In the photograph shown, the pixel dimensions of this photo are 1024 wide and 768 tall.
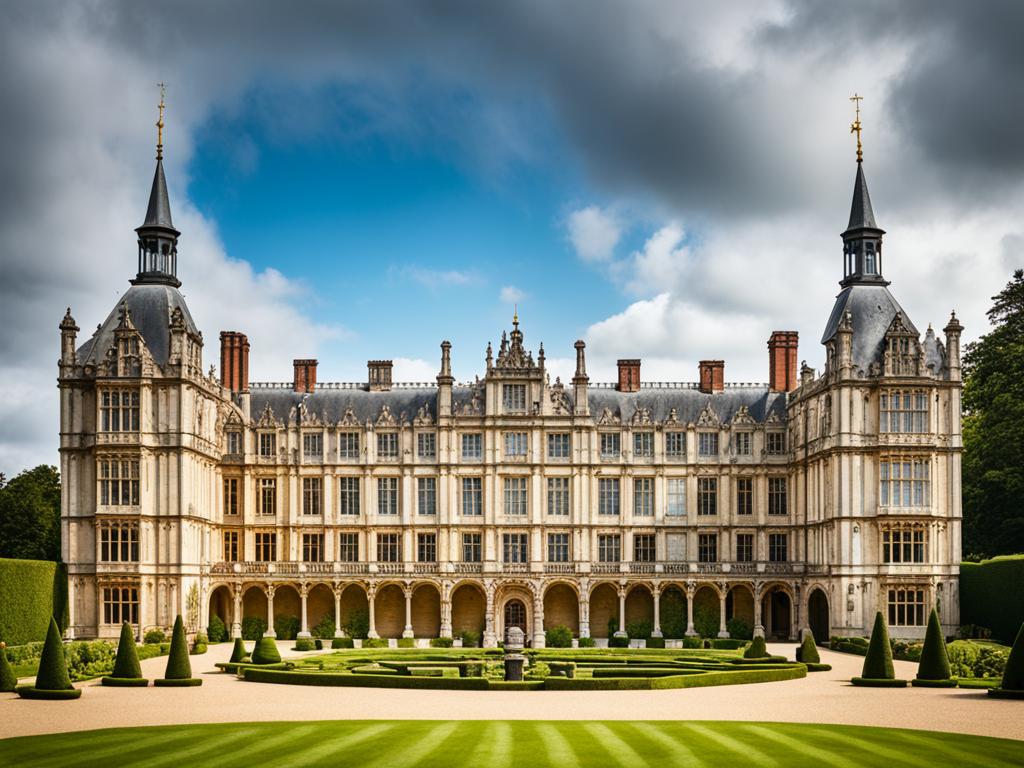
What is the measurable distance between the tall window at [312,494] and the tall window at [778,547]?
22.2m

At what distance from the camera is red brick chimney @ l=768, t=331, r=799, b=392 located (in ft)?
227

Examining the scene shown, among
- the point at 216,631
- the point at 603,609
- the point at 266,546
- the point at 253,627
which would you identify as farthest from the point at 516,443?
the point at 216,631

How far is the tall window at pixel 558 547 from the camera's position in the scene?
67.2 metres

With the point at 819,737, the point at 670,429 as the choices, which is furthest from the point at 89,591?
the point at 819,737

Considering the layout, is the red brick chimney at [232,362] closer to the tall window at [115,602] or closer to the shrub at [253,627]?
the shrub at [253,627]

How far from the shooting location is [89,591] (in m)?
58.8

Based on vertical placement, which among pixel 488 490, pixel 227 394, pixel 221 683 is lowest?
pixel 221 683

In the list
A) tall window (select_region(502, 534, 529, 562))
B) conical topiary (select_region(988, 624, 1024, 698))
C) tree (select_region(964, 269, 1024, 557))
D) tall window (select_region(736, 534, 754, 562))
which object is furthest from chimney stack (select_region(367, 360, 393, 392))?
conical topiary (select_region(988, 624, 1024, 698))

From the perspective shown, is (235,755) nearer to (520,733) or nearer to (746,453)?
(520,733)

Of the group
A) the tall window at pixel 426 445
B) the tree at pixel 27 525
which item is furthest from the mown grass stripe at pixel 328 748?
the tree at pixel 27 525

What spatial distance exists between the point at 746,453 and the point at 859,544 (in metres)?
10.7

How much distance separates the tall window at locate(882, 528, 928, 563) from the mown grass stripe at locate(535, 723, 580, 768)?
104 ft

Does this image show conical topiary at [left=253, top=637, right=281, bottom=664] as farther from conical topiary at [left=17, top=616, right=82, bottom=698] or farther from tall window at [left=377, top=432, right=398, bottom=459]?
tall window at [left=377, top=432, right=398, bottom=459]

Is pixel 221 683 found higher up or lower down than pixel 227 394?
lower down
